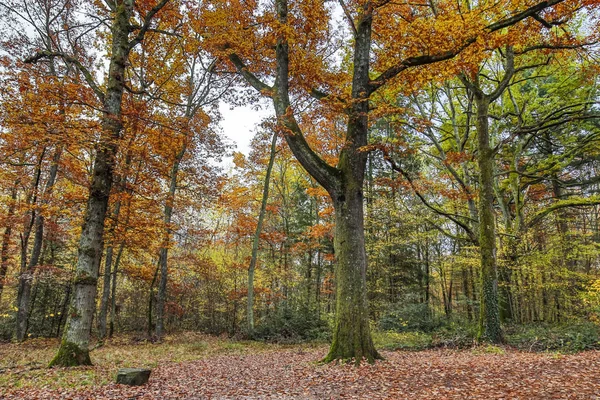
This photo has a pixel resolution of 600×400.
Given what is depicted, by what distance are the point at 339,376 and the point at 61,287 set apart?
1753 cm

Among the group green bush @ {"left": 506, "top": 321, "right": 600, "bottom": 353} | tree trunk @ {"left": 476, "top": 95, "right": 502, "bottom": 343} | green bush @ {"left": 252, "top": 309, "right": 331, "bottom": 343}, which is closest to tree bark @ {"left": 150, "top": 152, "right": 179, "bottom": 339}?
green bush @ {"left": 252, "top": 309, "right": 331, "bottom": 343}

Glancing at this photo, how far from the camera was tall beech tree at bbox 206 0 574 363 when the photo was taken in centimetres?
712

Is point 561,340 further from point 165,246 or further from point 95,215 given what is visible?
point 165,246

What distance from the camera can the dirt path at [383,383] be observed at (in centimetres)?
457

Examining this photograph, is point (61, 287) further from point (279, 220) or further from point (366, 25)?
point (366, 25)

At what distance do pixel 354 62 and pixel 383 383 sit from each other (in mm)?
7285

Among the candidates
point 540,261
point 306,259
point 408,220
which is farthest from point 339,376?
point 306,259

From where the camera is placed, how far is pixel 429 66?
8750 mm

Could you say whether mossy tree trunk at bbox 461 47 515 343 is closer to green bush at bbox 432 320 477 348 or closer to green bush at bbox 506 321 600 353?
green bush at bbox 432 320 477 348

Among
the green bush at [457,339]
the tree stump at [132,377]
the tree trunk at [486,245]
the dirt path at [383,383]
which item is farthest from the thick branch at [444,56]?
the green bush at [457,339]

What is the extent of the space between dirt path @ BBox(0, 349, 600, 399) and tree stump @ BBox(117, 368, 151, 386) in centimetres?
15

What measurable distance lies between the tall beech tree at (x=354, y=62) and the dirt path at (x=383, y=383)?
→ 106 cm

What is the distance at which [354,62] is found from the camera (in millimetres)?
8406

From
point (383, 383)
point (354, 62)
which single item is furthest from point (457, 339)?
point (354, 62)
